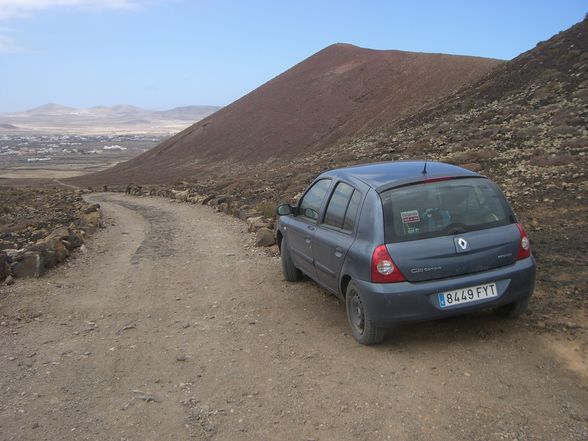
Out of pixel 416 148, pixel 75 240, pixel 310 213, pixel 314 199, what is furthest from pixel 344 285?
pixel 416 148

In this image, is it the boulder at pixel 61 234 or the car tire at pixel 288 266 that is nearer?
the car tire at pixel 288 266

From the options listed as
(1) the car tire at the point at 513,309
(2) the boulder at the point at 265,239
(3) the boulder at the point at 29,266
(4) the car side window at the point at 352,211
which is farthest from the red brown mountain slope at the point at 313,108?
(1) the car tire at the point at 513,309

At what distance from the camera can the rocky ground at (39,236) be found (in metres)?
8.44

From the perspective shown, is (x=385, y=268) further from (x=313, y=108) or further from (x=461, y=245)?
(x=313, y=108)

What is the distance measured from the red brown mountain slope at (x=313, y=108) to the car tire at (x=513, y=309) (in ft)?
74.7

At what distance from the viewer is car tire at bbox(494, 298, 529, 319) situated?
508 centimetres

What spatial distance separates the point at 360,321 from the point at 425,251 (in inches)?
34.8

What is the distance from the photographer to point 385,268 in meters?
4.69

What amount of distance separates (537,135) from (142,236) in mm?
9927

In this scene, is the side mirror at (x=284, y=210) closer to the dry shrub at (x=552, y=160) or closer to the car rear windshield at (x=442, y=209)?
the car rear windshield at (x=442, y=209)

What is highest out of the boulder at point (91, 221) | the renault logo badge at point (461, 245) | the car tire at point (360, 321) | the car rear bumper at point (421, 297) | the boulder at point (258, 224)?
the renault logo badge at point (461, 245)

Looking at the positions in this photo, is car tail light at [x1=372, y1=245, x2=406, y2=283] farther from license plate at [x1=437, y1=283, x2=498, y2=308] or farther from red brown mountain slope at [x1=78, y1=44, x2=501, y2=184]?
red brown mountain slope at [x1=78, y1=44, x2=501, y2=184]

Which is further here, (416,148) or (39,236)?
(416,148)

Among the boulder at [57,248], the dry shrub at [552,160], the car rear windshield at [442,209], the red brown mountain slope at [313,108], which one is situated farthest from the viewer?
the red brown mountain slope at [313,108]
